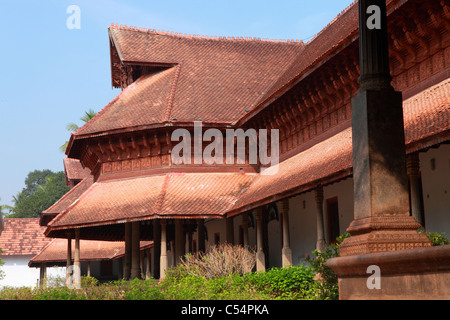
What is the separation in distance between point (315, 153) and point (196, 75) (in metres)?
11.0

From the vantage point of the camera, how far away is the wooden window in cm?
1853

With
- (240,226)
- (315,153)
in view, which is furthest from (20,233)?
(315,153)

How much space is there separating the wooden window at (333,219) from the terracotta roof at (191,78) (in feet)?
22.3

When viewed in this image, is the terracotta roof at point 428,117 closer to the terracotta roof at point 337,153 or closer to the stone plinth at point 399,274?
the terracotta roof at point 337,153

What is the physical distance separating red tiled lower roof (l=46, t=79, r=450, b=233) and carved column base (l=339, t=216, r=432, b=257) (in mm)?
6861

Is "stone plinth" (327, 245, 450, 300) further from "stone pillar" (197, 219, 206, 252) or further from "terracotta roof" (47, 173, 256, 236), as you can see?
"stone pillar" (197, 219, 206, 252)

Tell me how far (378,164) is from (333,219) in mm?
12314

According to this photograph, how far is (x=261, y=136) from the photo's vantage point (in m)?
23.7

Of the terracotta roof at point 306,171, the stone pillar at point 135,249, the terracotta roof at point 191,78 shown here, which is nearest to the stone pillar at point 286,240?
the terracotta roof at point 306,171

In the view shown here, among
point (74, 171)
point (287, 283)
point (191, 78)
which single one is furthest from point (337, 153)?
point (74, 171)

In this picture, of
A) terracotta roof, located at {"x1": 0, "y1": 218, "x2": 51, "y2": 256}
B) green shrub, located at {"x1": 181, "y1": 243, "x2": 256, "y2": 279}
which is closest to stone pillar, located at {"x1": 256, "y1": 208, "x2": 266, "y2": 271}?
green shrub, located at {"x1": 181, "y1": 243, "x2": 256, "y2": 279}

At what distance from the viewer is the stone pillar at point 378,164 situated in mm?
6488

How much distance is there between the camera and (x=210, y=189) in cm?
2358
